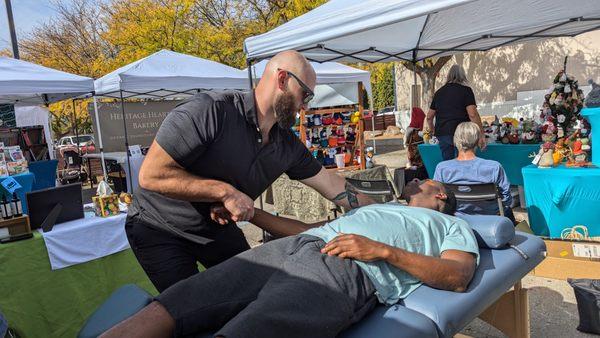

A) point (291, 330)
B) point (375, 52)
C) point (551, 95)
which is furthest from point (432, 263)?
point (375, 52)

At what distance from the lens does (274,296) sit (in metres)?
1.55

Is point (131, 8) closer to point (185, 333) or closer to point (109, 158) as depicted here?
point (109, 158)

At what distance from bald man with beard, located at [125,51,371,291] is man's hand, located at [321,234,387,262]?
377 millimetres

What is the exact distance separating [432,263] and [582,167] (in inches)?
105

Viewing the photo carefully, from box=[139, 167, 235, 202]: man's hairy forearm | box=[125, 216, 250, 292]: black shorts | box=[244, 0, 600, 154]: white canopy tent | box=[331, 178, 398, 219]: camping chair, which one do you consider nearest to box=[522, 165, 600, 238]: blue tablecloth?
box=[331, 178, 398, 219]: camping chair

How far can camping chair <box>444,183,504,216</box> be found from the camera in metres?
3.19

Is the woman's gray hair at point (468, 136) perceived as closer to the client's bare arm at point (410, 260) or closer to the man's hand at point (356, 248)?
the client's bare arm at point (410, 260)

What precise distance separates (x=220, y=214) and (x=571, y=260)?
2.78 meters

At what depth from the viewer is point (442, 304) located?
1758mm

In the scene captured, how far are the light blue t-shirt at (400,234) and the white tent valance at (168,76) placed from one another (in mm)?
5737

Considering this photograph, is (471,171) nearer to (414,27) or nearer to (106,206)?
(414,27)

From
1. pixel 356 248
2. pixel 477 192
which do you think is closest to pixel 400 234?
pixel 356 248

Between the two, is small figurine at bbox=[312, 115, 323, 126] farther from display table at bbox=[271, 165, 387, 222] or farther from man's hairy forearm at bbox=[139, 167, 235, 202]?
man's hairy forearm at bbox=[139, 167, 235, 202]

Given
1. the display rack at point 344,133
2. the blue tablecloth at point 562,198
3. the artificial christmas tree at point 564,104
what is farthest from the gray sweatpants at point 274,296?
the display rack at point 344,133
